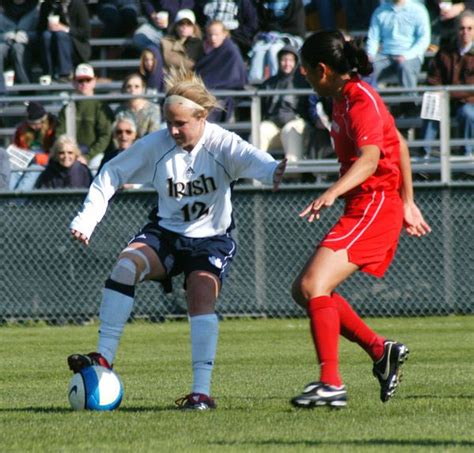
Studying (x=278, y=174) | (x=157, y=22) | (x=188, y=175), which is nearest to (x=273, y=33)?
(x=157, y=22)

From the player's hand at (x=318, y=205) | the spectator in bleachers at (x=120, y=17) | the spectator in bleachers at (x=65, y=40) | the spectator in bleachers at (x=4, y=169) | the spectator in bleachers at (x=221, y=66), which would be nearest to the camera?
the player's hand at (x=318, y=205)

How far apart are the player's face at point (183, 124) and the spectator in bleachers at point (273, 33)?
32.5ft

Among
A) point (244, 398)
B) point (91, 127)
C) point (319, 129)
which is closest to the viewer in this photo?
point (244, 398)

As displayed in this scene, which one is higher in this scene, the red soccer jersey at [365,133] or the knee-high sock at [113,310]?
the red soccer jersey at [365,133]

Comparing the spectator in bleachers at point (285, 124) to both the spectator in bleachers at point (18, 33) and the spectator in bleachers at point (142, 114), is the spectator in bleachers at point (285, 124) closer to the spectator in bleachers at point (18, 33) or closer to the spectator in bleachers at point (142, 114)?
the spectator in bleachers at point (142, 114)

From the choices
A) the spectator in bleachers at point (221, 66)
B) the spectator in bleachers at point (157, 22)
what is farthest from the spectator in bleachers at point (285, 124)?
the spectator in bleachers at point (157, 22)

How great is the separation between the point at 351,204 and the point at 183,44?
→ 10.2 meters

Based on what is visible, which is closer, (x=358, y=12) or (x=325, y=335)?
(x=325, y=335)

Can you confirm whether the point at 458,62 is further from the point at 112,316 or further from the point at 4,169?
the point at 112,316

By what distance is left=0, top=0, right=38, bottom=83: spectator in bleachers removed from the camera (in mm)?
19625

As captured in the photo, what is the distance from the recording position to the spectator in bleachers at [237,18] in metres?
18.4

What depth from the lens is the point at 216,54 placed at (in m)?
16.4

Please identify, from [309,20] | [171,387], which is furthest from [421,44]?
[171,387]

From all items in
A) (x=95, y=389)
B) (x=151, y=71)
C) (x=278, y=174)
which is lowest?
(x=95, y=389)
